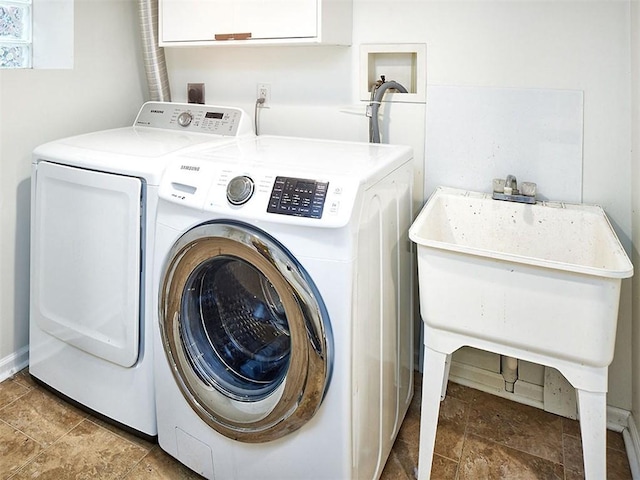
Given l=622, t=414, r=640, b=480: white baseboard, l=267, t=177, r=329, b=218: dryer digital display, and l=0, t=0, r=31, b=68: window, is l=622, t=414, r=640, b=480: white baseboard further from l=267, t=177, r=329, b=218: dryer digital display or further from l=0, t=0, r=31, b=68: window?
l=0, t=0, r=31, b=68: window

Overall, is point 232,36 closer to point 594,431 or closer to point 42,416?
point 42,416

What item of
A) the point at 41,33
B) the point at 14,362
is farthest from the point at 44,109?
the point at 14,362

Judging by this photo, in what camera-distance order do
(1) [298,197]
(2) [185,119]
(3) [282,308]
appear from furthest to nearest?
(2) [185,119], (3) [282,308], (1) [298,197]

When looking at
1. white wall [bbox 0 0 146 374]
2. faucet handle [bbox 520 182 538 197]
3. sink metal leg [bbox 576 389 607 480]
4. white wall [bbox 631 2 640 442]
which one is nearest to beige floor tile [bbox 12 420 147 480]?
white wall [bbox 0 0 146 374]

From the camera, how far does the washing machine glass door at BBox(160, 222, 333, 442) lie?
46.3 inches

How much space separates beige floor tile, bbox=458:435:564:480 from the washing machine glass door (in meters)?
0.72

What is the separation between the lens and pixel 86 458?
160 centimetres

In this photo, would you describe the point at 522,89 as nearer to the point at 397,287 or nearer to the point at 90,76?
the point at 397,287

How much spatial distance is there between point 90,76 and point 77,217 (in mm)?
908

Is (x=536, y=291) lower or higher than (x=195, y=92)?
lower

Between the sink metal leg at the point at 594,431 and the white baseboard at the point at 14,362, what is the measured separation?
220 cm

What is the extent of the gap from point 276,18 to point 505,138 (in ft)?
3.20

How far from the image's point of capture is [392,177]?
143cm

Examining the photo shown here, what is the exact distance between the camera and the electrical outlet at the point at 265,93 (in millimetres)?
2156
